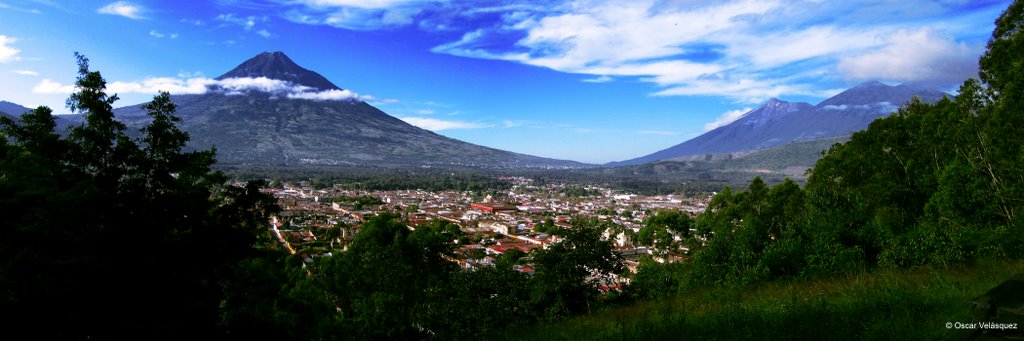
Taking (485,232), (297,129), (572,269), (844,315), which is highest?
(297,129)

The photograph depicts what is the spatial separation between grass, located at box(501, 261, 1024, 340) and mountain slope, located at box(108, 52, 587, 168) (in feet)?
455

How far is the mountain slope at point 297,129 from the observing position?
144750 mm

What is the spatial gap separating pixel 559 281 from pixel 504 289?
3.86 ft

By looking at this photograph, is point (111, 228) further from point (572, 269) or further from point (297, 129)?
point (297, 129)

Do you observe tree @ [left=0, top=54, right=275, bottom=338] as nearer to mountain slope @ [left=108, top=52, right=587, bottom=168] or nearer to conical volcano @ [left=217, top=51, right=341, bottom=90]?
mountain slope @ [left=108, top=52, right=587, bottom=168]

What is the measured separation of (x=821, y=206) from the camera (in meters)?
12.3

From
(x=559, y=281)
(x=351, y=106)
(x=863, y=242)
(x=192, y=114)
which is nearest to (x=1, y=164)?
(x=559, y=281)

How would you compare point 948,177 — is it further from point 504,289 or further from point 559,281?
point 504,289

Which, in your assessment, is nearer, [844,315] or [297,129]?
[844,315]

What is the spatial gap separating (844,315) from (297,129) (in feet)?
586

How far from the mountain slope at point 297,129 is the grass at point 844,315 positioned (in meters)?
139

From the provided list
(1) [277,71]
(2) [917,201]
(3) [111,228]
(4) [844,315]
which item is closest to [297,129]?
(1) [277,71]

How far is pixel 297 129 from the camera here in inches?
6555

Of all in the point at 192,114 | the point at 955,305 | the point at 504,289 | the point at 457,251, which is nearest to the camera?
the point at 955,305
